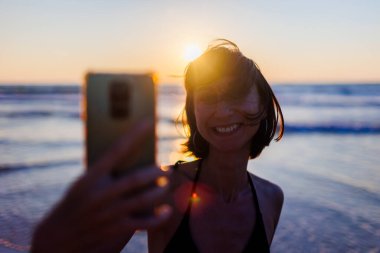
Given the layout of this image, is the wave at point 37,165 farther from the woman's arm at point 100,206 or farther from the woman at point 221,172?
the woman's arm at point 100,206

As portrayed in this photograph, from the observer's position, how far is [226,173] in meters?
2.69

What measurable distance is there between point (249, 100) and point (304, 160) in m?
7.11

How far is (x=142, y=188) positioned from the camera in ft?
3.51

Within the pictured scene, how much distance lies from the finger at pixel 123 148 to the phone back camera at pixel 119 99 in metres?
0.08

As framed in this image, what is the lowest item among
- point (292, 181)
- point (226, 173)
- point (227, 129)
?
point (292, 181)

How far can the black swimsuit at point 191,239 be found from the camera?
2367 millimetres

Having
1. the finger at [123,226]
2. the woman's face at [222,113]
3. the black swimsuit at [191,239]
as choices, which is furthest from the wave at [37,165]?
the finger at [123,226]

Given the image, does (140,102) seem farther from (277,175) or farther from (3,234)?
(277,175)

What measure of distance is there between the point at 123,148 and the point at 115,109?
19cm

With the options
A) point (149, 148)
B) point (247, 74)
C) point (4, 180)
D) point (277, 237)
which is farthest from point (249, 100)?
point (4, 180)

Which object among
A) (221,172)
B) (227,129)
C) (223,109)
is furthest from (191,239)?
(223,109)

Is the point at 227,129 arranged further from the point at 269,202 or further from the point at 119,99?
the point at 119,99

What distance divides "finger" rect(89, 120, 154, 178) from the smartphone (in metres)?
0.06

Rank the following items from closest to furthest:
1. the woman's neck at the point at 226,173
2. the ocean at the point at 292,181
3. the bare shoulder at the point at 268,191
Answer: the woman's neck at the point at 226,173, the bare shoulder at the point at 268,191, the ocean at the point at 292,181
